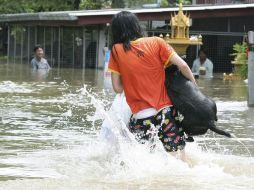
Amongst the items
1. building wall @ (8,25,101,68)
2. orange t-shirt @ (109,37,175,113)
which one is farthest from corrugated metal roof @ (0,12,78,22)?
orange t-shirt @ (109,37,175,113)

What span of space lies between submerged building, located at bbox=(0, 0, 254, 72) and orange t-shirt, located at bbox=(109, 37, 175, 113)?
74.1 feet

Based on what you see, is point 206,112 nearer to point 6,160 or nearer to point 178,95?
point 178,95

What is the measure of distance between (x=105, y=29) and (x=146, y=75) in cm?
2713

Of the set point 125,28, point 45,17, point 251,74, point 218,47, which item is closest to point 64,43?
point 45,17

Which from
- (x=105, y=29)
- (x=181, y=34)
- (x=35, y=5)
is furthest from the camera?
(x=35, y=5)

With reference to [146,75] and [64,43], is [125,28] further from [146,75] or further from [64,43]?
[64,43]

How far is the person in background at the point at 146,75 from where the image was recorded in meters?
6.80

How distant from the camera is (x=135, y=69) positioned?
6805 millimetres

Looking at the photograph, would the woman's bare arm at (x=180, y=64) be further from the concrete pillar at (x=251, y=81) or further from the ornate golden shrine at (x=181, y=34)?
the ornate golden shrine at (x=181, y=34)

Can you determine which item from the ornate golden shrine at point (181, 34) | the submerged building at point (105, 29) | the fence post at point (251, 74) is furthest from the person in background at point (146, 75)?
the submerged building at point (105, 29)

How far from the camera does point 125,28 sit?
6.89m

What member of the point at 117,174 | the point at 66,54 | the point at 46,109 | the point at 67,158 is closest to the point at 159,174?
the point at 117,174

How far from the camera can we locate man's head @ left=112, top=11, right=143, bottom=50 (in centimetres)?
688

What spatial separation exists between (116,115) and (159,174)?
797 mm
